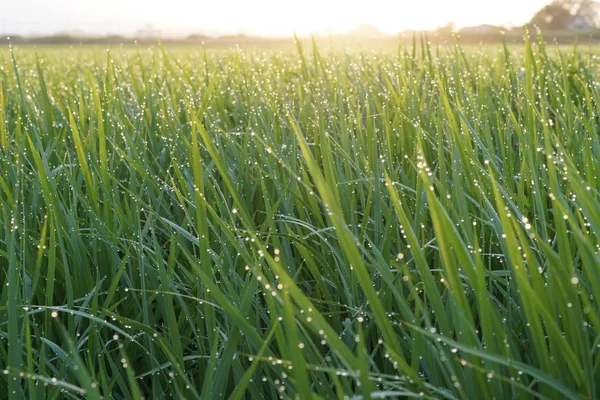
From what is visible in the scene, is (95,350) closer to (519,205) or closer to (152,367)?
(152,367)

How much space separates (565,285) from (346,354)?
8.3 inches

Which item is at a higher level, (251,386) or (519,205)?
(519,205)

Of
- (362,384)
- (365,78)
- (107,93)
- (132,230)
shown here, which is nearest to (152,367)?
(132,230)

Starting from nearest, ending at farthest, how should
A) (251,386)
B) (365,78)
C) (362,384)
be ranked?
(362,384) → (251,386) → (365,78)

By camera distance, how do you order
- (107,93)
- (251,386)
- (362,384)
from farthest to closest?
1. (107,93)
2. (251,386)
3. (362,384)

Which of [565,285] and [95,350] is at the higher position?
[565,285]

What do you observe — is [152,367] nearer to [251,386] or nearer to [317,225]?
[251,386]

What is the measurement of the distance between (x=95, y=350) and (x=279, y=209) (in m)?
0.44

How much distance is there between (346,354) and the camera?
548 mm

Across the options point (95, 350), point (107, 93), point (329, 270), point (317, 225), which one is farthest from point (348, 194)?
point (107, 93)

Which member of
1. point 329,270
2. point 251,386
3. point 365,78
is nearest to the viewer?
point 251,386

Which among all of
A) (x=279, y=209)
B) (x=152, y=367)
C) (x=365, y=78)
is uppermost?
(x=365, y=78)

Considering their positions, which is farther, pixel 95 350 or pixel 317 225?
pixel 317 225

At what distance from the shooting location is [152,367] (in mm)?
809
